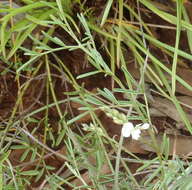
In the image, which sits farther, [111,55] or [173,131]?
[173,131]

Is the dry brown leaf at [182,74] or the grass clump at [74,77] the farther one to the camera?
the dry brown leaf at [182,74]

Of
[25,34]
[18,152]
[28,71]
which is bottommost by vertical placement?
[18,152]

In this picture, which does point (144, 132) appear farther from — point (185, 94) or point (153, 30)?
point (153, 30)

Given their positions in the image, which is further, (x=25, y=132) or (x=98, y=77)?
(x=98, y=77)

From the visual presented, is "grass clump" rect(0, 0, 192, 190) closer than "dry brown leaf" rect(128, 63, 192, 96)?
Yes

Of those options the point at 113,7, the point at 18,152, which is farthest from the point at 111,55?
the point at 18,152

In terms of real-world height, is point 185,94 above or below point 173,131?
above

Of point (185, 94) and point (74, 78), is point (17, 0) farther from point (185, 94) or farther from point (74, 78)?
point (185, 94)

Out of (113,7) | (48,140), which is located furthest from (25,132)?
(113,7)

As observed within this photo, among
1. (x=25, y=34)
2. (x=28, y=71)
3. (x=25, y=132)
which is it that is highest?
(x=25, y=34)
